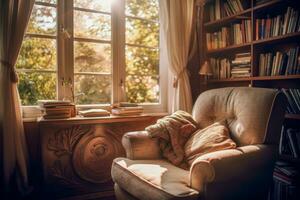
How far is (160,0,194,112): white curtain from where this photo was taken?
A: 2.73 meters

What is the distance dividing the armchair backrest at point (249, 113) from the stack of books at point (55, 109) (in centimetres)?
108

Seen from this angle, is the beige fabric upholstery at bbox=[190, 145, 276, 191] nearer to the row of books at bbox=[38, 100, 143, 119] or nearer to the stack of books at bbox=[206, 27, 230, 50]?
the row of books at bbox=[38, 100, 143, 119]

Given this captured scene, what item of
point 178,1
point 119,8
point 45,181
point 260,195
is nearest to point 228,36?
point 178,1

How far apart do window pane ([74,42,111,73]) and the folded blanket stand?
0.94 metres

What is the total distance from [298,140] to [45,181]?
2014 mm

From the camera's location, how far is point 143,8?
9.27 feet

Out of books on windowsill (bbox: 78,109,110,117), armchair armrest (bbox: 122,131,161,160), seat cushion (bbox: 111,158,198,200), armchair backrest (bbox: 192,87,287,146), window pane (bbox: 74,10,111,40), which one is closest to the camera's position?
seat cushion (bbox: 111,158,198,200)

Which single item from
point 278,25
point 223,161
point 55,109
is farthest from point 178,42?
point 223,161

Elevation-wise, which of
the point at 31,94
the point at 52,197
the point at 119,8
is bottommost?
the point at 52,197

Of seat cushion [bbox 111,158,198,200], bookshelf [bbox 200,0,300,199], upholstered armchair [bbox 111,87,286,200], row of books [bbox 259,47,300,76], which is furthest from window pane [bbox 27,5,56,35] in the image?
row of books [bbox 259,47,300,76]

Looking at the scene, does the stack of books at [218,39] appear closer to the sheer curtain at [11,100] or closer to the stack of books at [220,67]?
the stack of books at [220,67]

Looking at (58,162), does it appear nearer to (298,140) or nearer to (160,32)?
(160,32)

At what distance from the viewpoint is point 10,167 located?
1.94m

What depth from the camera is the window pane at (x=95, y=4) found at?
245 centimetres
